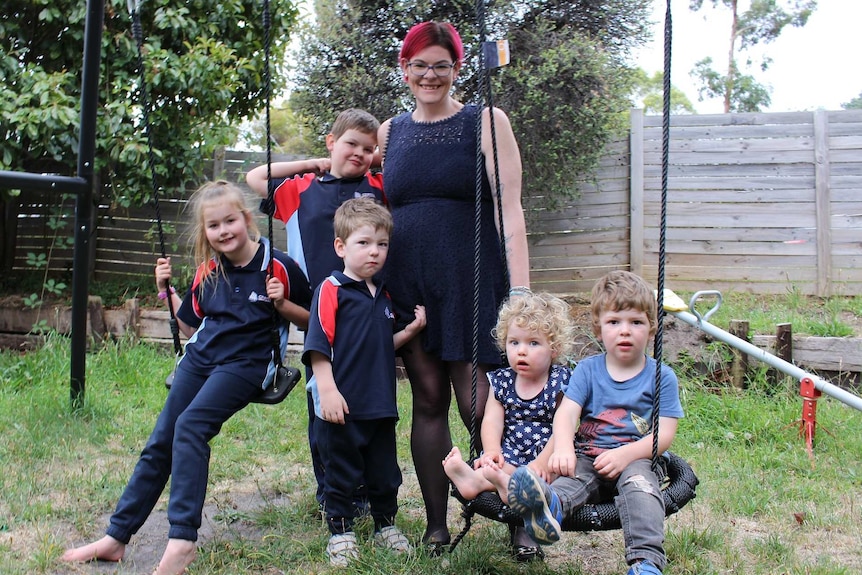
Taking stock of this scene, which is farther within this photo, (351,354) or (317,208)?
(317,208)

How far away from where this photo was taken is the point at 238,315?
271 centimetres

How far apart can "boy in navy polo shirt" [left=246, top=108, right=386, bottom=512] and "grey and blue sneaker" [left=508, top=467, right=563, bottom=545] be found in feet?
3.38

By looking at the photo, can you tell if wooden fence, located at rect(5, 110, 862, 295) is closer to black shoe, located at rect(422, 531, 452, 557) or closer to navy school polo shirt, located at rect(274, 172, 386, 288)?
navy school polo shirt, located at rect(274, 172, 386, 288)

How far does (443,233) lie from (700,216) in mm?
5374

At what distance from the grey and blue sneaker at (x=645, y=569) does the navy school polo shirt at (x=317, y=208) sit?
1.38 meters

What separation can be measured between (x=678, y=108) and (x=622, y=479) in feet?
108

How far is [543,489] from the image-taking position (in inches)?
75.2

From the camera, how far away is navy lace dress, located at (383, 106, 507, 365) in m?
2.55

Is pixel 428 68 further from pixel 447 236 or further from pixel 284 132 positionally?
pixel 284 132

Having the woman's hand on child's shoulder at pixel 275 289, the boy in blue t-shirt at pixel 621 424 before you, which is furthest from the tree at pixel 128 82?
the boy in blue t-shirt at pixel 621 424

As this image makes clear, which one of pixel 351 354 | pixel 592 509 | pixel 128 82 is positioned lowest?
pixel 592 509

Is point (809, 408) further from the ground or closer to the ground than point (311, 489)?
further from the ground

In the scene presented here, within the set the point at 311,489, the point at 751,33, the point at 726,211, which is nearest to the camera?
the point at 311,489

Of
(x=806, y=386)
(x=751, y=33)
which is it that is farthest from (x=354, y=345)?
(x=751, y=33)
